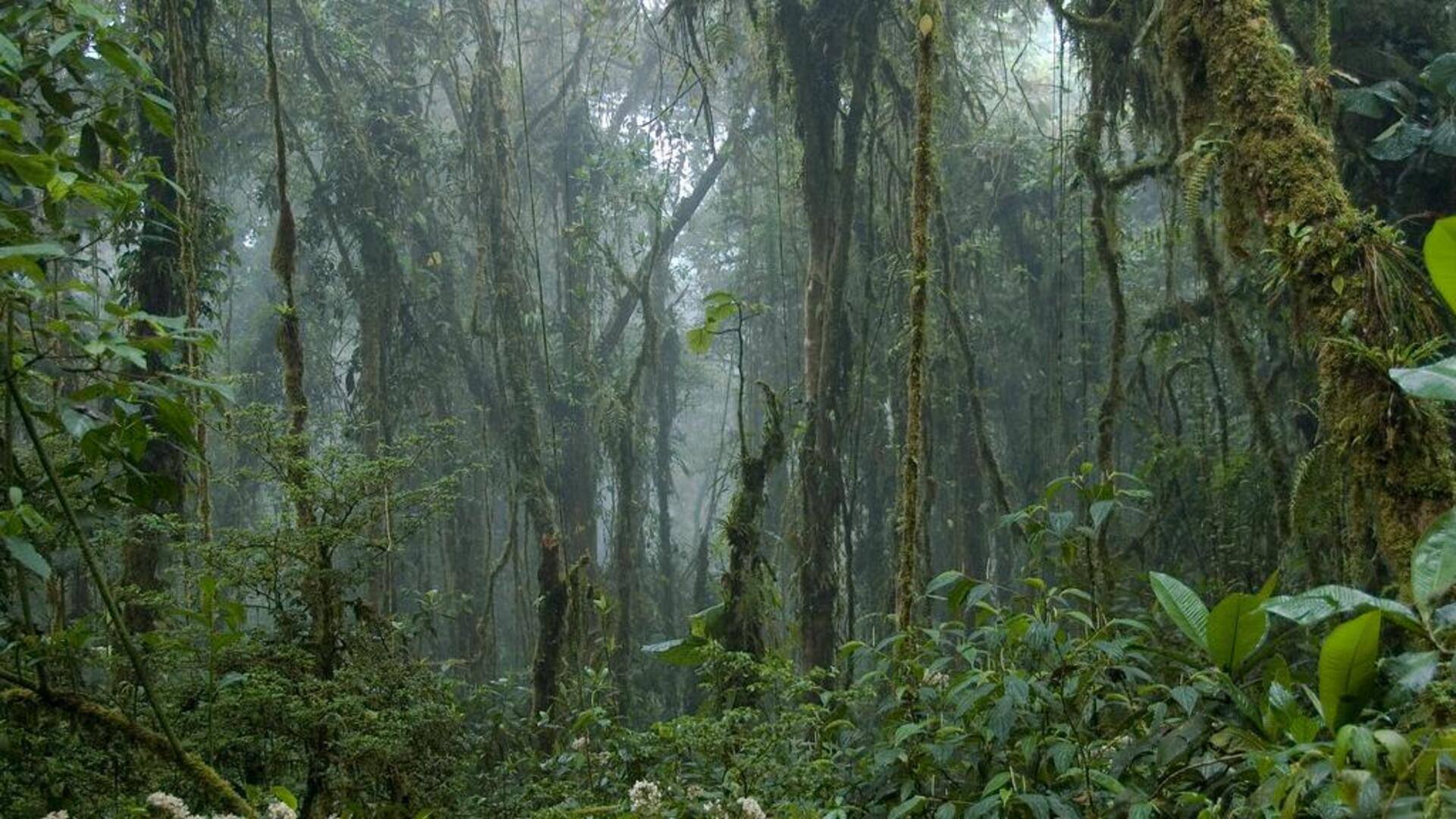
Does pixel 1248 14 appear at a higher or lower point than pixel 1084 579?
higher

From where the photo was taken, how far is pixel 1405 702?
1.58 m

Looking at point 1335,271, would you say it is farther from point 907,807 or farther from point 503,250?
point 503,250

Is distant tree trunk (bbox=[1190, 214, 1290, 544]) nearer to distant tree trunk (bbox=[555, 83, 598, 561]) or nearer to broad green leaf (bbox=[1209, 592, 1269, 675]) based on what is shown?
broad green leaf (bbox=[1209, 592, 1269, 675])

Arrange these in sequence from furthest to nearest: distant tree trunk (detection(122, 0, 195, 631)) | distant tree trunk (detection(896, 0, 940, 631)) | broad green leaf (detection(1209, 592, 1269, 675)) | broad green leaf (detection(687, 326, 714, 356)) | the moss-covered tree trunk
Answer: distant tree trunk (detection(122, 0, 195, 631)), broad green leaf (detection(687, 326, 714, 356)), distant tree trunk (detection(896, 0, 940, 631)), the moss-covered tree trunk, broad green leaf (detection(1209, 592, 1269, 675))

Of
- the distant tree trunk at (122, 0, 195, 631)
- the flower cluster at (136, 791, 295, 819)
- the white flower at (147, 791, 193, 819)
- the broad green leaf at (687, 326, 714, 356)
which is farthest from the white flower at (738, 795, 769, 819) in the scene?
the distant tree trunk at (122, 0, 195, 631)

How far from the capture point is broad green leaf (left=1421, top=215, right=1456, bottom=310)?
138 cm

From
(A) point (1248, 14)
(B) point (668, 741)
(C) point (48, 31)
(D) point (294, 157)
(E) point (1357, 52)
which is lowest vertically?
(B) point (668, 741)

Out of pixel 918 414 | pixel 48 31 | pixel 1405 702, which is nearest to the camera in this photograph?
pixel 1405 702

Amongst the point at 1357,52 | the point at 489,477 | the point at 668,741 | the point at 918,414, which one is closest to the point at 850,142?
the point at 1357,52

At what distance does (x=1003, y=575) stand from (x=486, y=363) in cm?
528

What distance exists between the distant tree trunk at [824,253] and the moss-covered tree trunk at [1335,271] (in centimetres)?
290

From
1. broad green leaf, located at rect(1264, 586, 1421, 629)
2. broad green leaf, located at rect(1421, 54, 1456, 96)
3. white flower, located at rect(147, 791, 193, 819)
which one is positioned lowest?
white flower, located at rect(147, 791, 193, 819)

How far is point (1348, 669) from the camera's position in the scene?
157cm

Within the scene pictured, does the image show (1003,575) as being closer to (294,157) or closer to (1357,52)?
(1357,52)
